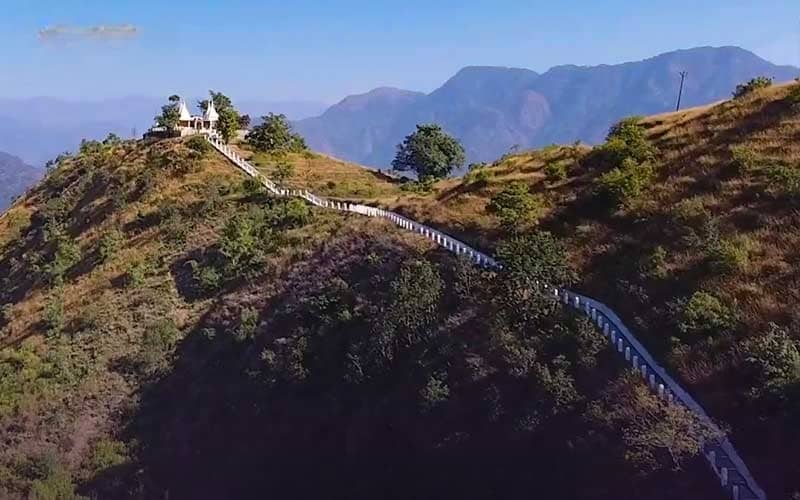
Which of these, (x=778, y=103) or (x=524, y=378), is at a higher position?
(x=778, y=103)

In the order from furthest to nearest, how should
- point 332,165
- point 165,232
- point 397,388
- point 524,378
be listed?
point 332,165
point 165,232
point 397,388
point 524,378

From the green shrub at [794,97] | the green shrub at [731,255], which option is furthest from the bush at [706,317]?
the green shrub at [794,97]

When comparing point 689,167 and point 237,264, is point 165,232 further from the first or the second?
point 689,167

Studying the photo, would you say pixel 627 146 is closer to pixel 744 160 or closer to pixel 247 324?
pixel 744 160

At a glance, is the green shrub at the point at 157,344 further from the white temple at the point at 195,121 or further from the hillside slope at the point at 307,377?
the white temple at the point at 195,121

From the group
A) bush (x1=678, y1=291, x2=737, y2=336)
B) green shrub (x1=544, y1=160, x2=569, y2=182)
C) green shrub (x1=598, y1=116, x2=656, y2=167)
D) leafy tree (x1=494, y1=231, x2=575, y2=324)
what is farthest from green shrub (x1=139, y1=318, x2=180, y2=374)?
A: bush (x1=678, y1=291, x2=737, y2=336)

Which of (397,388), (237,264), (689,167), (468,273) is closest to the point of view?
(397,388)

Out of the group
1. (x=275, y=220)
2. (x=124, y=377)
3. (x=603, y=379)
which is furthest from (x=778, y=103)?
(x=124, y=377)
